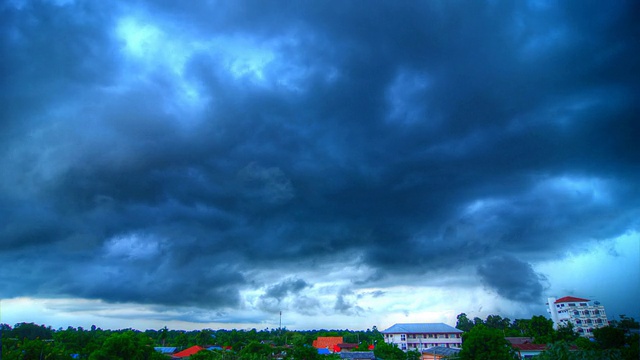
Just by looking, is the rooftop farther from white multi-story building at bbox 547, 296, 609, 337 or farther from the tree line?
white multi-story building at bbox 547, 296, 609, 337

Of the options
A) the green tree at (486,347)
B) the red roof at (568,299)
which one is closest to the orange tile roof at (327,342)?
the green tree at (486,347)

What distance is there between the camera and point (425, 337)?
118 meters

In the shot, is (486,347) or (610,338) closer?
(486,347)

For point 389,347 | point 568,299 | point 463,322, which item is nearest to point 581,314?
point 568,299

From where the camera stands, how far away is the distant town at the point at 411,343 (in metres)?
58.4

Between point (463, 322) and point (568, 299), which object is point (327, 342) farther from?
point (568, 299)

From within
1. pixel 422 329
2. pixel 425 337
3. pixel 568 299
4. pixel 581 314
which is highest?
pixel 568 299

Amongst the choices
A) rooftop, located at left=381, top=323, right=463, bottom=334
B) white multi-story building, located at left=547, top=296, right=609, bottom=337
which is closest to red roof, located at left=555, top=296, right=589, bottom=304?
white multi-story building, located at left=547, top=296, right=609, bottom=337

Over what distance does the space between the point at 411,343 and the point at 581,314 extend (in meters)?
77.0

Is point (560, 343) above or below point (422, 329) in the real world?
below

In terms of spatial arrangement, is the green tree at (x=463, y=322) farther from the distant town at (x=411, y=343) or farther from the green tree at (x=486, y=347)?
the green tree at (x=486, y=347)

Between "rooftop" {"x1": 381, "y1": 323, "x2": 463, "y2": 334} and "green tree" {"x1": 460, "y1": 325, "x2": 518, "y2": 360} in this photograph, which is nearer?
"green tree" {"x1": 460, "y1": 325, "x2": 518, "y2": 360}

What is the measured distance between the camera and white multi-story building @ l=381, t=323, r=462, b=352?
115938mm

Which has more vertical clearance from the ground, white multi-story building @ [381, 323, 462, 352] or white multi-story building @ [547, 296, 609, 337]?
white multi-story building @ [547, 296, 609, 337]
